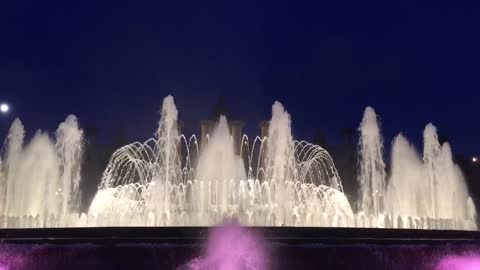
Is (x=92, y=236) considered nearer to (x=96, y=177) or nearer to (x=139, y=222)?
(x=139, y=222)

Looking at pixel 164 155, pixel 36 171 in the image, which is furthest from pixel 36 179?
pixel 164 155

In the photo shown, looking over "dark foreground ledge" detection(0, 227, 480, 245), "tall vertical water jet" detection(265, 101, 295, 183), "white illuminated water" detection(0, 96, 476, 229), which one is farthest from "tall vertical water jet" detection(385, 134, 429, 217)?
"dark foreground ledge" detection(0, 227, 480, 245)

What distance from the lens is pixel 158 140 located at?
26.7m

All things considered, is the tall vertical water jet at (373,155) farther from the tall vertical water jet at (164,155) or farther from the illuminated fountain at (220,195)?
the tall vertical water jet at (164,155)

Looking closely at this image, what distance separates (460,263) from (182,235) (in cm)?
690

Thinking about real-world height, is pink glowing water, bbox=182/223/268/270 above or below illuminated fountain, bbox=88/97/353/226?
below

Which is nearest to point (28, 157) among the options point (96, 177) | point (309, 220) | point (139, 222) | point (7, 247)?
point (139, 222)

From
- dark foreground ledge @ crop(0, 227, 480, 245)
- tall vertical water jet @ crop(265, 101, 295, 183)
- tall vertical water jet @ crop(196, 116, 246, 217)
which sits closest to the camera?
dark foreground ledge @ crop(0, 227, 480, 245)

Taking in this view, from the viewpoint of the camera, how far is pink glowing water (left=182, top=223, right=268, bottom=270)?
12844 millimetres

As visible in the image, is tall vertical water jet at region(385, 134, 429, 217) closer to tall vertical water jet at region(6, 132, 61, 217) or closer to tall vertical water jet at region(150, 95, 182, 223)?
tall vertical water jet at region(150, 95, 182, 223)

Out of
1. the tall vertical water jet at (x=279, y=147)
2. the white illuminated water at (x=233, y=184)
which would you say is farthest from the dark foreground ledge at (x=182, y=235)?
the tall vertical water jet at (x=279, y=147)

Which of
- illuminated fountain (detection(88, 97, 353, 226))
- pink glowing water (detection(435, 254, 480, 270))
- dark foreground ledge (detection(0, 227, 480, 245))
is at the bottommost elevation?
pink glowing water (detection(435, 254, 480, 270))

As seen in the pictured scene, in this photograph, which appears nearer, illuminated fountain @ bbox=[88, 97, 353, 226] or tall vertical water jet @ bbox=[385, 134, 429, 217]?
illuminated fountain @ bbox=[88, 97, 353, 226]

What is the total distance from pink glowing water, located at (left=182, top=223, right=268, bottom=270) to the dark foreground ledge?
218 mm
